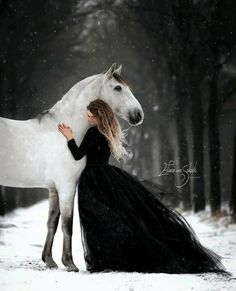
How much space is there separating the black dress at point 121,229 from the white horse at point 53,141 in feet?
0.44

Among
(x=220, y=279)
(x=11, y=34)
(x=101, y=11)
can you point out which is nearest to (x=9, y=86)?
(x=11, y=34)

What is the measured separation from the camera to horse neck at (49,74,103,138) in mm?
4059

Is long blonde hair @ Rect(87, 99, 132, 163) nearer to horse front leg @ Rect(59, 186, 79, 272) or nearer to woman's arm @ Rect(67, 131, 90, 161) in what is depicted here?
woman's arm @ Rect(67, 131, 90, 161)

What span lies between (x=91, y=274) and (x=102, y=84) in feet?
5.46

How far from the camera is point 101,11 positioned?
478 cm

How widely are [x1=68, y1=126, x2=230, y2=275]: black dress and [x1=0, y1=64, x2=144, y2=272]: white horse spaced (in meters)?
0.13

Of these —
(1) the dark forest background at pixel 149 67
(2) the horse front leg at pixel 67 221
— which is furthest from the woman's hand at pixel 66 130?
(1) the dark forest background at pixel 149 67

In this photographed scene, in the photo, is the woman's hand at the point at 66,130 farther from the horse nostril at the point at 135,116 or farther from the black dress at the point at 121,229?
the horse nostril at the point at 135,116

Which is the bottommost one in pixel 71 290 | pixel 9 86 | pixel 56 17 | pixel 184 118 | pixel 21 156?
pixel 71 290

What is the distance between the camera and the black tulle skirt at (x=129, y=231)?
12.7 ft

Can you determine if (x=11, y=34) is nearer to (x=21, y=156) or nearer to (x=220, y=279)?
(x=21, y=156)

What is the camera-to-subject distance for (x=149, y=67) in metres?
4.86

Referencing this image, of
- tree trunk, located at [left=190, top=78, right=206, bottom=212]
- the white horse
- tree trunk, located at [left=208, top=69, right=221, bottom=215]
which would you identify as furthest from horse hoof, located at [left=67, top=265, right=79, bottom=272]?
tree trunk, located at [left=208, top=69, right=221, bottom=215]

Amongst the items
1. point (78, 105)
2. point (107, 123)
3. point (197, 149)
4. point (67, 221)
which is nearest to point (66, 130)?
point (78, 105)
